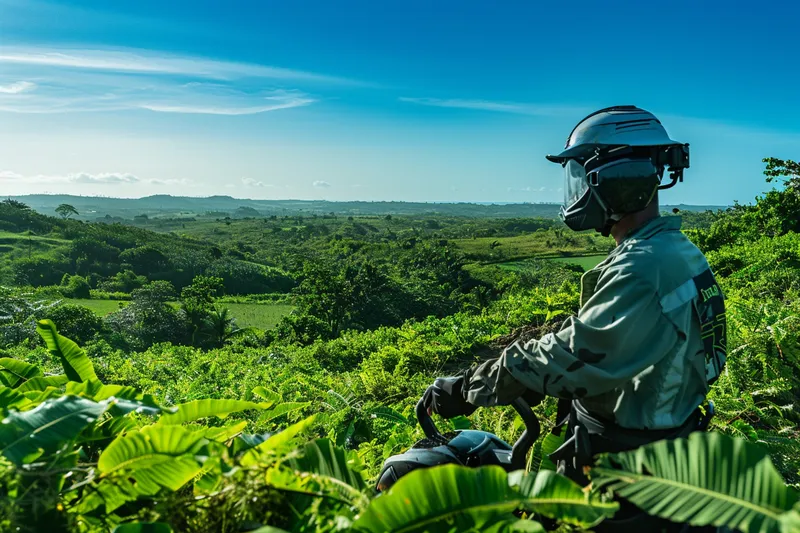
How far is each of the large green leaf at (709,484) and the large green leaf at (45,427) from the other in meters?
1.02

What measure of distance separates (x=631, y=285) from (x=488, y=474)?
1.03 metres

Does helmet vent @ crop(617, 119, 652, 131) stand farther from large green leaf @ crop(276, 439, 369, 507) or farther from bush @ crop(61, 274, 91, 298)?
bush @ crop(61, 274, 91, 298)

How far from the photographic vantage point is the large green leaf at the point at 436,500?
3.37ft

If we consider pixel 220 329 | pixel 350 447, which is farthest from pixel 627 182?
pixel 220 329

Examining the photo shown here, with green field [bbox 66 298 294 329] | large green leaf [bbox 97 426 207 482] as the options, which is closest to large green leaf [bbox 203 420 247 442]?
large green leaf [bbox 97 426 207 482]

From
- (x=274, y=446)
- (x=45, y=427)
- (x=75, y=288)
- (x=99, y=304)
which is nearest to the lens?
(x=45, y=427)

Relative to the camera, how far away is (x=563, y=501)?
1126 mm

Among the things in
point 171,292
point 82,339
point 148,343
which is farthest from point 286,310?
point 82,339

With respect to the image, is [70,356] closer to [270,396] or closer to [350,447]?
[270,396]

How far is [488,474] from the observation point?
1.06 meters

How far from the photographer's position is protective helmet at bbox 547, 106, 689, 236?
2174 mm

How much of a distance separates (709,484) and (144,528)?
104 centimetres

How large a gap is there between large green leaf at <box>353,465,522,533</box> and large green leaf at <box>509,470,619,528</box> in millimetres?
86

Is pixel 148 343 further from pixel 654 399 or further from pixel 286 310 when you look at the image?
pixel 654 399
